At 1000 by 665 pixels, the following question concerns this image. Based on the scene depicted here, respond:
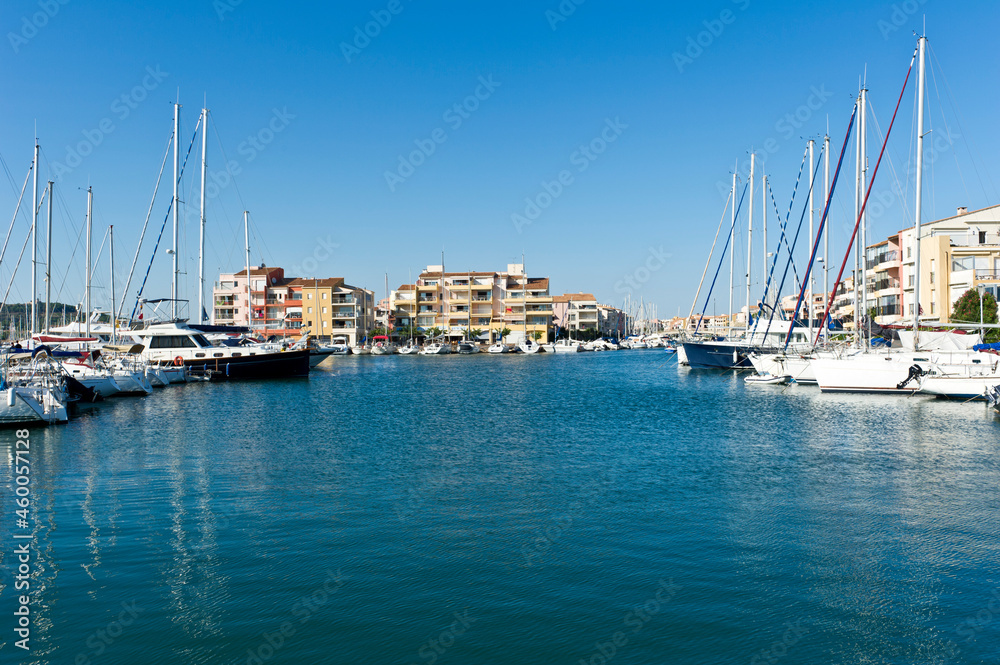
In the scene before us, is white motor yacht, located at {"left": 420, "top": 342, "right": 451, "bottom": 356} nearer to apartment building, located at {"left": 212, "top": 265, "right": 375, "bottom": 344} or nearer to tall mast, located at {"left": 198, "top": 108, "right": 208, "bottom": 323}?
apartment building, located at {"left": 212, "top": 265, "right": 375, "bottom": 344}

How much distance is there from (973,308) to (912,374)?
22236mm

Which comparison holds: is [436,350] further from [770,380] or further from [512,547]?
[512,547]

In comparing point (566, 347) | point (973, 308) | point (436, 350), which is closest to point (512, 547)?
point (973, 308)

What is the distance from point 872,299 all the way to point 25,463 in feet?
239

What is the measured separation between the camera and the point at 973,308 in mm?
48875

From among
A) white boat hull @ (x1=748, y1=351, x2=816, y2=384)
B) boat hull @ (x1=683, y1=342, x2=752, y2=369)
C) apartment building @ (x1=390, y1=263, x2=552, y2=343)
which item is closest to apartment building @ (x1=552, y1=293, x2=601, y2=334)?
apartment building @ (x1=390, y1=263, x2=552, y2=343)

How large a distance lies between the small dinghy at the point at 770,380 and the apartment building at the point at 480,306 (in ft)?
250

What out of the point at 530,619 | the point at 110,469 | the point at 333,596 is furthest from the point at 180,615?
the point at 110,469

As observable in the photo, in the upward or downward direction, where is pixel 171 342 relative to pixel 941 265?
downward

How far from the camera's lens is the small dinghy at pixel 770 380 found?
39.9 metres

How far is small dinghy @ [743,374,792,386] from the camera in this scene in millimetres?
39875

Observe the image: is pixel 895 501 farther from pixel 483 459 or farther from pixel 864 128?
pixel 864 128

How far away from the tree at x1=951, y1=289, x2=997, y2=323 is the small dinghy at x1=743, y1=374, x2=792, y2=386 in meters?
16.7

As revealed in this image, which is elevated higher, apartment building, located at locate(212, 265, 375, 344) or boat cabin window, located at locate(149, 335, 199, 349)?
apartment building, located at locate(212, 265, 375, 344)
